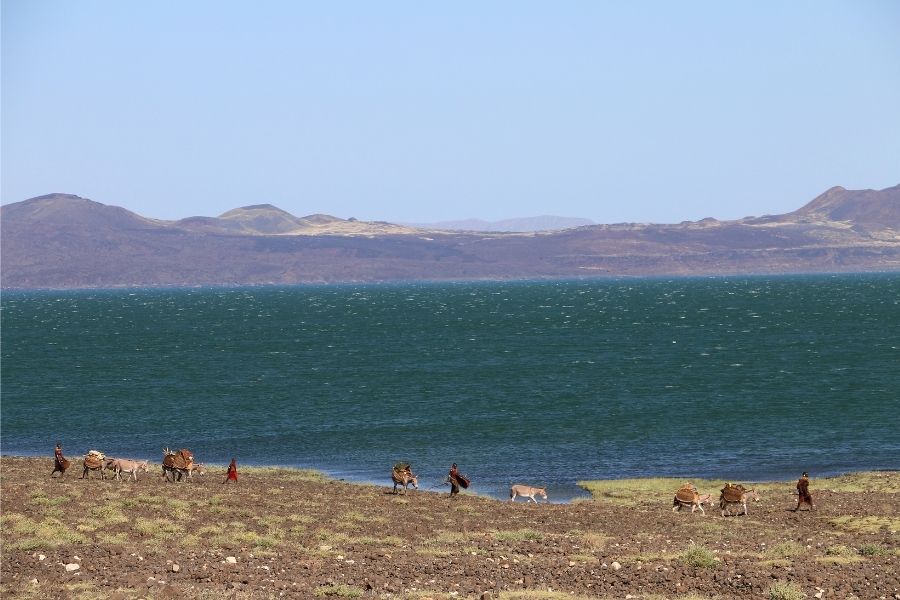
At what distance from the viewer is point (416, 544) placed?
30375mm

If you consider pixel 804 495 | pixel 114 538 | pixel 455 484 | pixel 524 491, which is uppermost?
pixel 114 538

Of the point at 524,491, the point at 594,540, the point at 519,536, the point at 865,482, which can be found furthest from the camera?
the point at 865,482

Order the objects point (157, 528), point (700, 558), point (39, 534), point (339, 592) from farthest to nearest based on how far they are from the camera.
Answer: point (157, 528)
point (39, 534)
point (700, 558)
point (339, 592)

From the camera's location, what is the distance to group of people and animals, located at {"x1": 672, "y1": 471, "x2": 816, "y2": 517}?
36.5 metres

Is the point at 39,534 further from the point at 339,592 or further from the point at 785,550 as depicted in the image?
the point at 785,550

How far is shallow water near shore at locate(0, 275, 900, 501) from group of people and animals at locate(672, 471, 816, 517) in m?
7.69

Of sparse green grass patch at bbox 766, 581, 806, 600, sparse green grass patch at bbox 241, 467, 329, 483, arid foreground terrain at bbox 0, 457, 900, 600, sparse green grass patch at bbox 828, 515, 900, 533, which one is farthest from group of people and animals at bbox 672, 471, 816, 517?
sparse green grass patch at bbox 241, 467, 329, 483

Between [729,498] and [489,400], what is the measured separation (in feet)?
Answer: 126

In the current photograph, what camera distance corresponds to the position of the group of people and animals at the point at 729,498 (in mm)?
36500

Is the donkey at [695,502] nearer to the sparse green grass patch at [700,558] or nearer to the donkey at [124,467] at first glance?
the sparse green grass patch at [700,558]

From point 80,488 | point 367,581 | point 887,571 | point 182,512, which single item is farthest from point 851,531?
point 80,488

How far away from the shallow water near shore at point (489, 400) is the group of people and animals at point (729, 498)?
7689mm

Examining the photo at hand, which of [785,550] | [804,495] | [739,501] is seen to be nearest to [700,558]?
[785,550]

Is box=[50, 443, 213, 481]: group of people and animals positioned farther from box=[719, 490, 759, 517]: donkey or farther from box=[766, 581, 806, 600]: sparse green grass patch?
box=[766, 581, 806, 600]: sparse green grass patch
